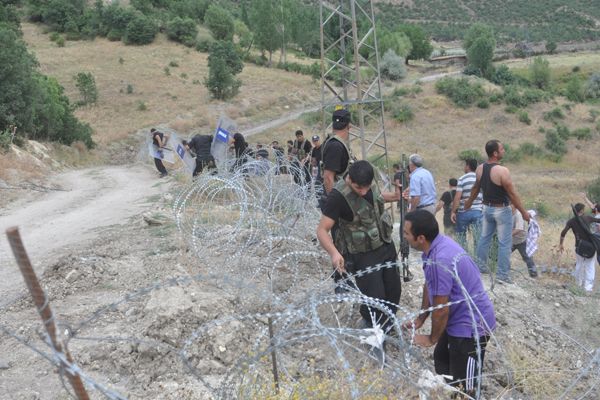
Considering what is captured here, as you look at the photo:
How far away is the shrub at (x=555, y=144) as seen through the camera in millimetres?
32875

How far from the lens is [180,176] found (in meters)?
13.5

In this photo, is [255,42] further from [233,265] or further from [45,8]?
[233,265]

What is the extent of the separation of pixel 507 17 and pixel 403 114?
79.4 m

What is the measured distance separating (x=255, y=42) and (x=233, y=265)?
5039 cm

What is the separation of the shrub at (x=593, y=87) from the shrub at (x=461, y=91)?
49.2ft

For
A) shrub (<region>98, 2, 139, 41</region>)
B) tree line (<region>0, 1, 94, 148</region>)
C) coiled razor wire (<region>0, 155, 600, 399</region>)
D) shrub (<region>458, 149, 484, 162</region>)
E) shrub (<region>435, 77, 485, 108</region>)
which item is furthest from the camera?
shrub (<region>98, 2, 139, 41</region>)

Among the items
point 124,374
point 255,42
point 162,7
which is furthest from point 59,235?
point 162,7

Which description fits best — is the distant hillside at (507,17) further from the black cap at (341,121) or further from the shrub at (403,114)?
the black cap at (341,121)

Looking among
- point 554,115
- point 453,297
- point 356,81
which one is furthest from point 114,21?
point 453,297

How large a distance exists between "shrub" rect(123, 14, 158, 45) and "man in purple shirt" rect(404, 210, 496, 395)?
48593mm

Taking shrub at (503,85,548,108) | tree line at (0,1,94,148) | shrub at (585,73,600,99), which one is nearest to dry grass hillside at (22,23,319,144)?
tree line at (0,1,94,148)

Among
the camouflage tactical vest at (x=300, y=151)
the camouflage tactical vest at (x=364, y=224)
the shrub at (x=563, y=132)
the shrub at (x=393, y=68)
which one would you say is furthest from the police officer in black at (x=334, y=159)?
the shrub at (x=393, y=68)

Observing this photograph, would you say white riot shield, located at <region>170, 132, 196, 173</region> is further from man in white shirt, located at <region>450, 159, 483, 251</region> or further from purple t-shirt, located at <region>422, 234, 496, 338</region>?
purple t-shirt, located at <region>422, 234, 496, 338</region>

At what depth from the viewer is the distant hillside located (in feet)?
306
